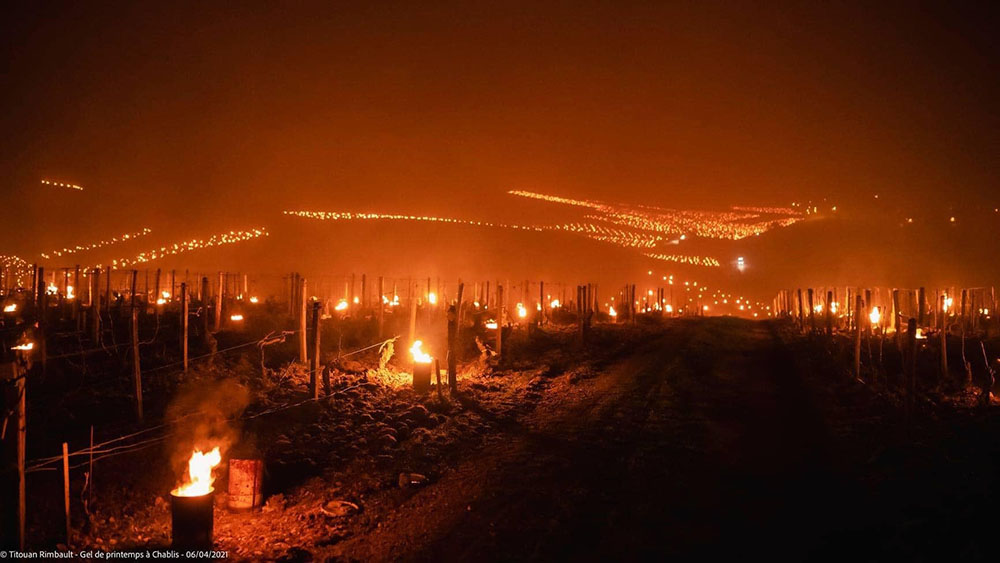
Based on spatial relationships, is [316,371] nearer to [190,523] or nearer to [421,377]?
[421,377]

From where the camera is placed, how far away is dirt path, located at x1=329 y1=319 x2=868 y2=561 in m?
6.33

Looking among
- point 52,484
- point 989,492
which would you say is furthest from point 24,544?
point 989,492

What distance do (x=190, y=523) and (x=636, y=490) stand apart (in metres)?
5.12

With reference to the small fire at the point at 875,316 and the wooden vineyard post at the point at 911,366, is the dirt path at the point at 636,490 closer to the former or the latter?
the wooden vineyard post at the point at 911,366

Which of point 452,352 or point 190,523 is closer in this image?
point 190,523

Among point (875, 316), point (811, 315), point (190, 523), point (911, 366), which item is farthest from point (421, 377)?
point (875, 316)

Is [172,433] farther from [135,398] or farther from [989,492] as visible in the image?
[989,492]

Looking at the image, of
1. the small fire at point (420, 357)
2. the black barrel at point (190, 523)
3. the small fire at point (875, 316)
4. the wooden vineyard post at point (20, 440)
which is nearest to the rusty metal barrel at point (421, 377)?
the small fire at point (420, 357)

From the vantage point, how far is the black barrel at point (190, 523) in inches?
253

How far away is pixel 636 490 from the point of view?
773cm

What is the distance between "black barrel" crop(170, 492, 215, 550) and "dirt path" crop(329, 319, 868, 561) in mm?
1404

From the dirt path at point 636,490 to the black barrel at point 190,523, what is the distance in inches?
55.3

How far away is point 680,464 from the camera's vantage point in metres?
8.66

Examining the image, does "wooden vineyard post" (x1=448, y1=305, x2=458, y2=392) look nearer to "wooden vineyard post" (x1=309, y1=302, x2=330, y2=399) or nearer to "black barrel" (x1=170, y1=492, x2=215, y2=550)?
"wooden vineyard post" (x1=309, y1=302, x2=330, y2=399)
